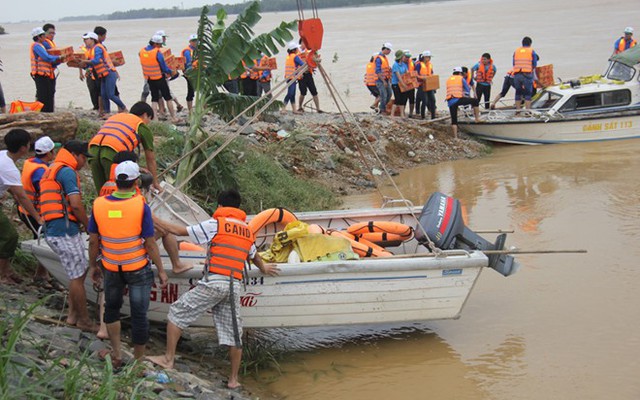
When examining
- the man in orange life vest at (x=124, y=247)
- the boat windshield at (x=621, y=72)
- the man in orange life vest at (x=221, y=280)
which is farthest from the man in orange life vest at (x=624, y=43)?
the man in orange life vest at (x=124, y=247)

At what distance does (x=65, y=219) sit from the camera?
664 cm

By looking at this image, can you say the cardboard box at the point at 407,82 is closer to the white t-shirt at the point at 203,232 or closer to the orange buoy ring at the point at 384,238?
the orange buoy ring at the point at 384,238

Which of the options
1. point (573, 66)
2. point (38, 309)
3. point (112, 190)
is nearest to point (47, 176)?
point (112, 190)

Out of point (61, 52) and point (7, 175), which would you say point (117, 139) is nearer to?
point (7, 175)

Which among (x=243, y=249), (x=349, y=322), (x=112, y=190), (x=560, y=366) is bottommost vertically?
(x=560, y=366)

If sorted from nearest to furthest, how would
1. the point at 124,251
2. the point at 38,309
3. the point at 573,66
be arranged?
the point at 124,251 → the point at 38,309 → the point at 573,66

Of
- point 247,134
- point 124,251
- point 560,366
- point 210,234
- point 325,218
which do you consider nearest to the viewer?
point 124,251

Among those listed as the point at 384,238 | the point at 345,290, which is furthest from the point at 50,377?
the point at 384,238

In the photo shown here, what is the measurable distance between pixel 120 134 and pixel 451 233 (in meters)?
3.32

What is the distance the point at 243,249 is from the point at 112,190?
1.17 m

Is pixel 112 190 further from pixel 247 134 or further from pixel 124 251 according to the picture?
pixel 247 134

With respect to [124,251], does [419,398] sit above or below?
below

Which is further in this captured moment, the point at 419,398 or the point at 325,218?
the point at 325,218

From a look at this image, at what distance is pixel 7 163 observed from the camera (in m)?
7.05
